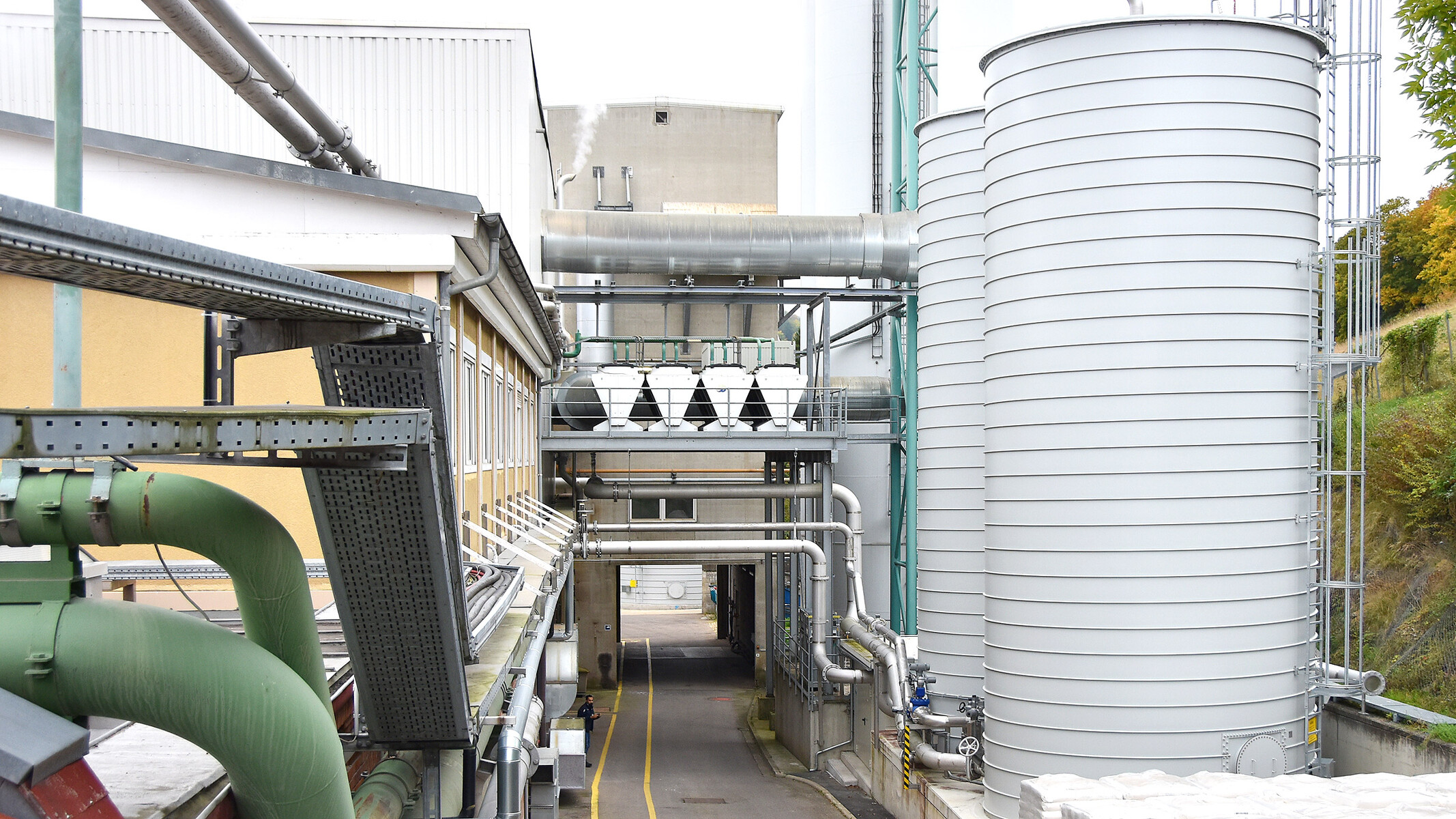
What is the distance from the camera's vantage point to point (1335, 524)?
61.5 feet

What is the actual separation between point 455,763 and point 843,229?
56.9 feet

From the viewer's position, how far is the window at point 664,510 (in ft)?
109

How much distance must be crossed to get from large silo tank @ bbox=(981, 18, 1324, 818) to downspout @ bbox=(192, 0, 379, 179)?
7545 mm

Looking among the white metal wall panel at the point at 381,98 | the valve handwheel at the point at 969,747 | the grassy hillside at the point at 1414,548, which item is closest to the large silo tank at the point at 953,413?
the valve handwheel at the point at 969,747

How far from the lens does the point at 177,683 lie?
12.4 ft

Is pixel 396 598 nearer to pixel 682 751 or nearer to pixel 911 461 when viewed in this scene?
pixel 911 461

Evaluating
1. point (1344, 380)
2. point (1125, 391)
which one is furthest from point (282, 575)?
point (1344, 380)

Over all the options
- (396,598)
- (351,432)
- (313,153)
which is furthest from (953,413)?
(351,432)

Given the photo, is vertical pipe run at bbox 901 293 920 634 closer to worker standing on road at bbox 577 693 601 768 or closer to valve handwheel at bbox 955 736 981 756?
worker standing on road at bbox 577 693 601 768

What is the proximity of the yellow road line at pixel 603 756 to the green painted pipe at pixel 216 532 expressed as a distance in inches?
580

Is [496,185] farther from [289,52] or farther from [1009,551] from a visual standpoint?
[1009,551]

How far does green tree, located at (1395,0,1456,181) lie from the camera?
12.3m

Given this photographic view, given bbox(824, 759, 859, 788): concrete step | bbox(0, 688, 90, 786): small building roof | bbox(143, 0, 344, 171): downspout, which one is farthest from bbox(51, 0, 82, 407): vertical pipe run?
bbox(824, 759, 859, 788): concrete step

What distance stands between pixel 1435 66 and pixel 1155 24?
451 cm
